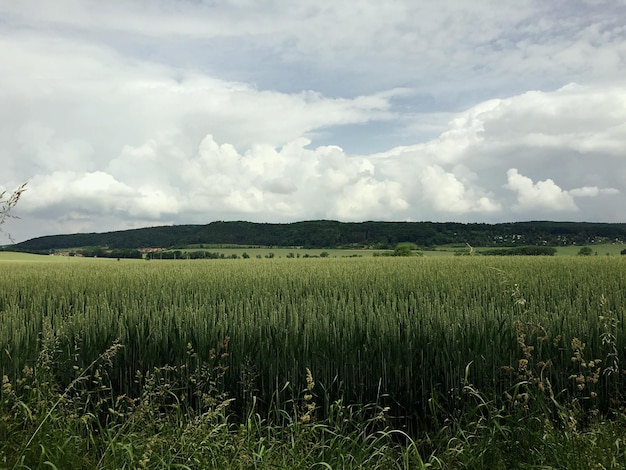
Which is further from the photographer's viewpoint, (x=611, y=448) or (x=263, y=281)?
(x=263, y=281)

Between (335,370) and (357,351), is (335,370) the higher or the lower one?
the lower one

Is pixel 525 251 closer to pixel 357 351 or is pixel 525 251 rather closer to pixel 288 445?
pixel 357 351

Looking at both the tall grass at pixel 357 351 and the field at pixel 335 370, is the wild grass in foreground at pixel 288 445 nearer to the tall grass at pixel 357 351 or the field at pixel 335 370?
the field at pixel 335 370

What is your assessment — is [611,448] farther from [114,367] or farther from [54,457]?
[114,367]

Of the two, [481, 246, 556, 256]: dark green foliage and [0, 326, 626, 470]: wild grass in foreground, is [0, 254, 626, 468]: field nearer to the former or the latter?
[0, 326, 626, 470]: wild grass in foreground

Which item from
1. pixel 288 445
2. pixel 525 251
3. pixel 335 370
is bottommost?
pixel 525 251

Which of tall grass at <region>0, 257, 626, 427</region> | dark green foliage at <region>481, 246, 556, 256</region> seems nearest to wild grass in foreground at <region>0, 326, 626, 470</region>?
tall grass at <region>0, 257, 626, 427</region>

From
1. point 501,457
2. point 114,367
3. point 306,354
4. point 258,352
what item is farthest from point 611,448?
point 114,367

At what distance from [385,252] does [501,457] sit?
Result: 52.0 meters

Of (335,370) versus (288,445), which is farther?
(335,370)

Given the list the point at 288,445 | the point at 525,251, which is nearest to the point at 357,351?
the point at 288,445

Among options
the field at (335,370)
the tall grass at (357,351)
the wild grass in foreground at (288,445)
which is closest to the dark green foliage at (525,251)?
the tall grass at (357,351)

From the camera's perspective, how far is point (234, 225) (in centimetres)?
6397

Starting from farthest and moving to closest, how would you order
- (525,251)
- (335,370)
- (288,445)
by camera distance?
(525,251) → (335,370) → (288,445)
